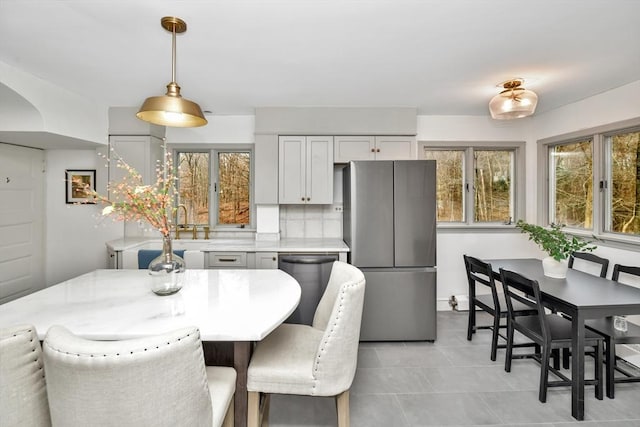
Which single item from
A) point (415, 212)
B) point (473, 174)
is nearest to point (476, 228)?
point (473, 174)

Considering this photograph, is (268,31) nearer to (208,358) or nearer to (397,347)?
(208,358)

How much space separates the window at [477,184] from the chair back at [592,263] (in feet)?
3.20

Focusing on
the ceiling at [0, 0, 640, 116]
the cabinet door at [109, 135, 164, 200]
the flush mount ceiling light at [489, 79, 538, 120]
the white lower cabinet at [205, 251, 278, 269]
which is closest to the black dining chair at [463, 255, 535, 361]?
the flush mount ceiling light at [489, 79, 538, 120]

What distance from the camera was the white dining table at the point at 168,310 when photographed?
1.33 meters

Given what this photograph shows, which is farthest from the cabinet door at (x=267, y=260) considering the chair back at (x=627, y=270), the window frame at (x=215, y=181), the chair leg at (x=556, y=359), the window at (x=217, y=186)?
the chair back at (x=627, y=270)

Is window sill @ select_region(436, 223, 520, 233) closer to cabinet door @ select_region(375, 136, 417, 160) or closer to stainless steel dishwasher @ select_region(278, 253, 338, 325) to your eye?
cabinet door @ select_region(375, 136, 417, 160)

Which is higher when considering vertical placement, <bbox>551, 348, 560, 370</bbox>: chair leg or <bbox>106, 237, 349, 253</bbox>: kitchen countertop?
<bbox>106, 237, 349, 253</bbox>: kitchen countertop

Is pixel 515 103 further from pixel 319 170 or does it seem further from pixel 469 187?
pixel 319 170

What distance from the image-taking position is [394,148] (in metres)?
3.69

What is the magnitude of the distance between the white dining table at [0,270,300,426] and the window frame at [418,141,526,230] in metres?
2.79

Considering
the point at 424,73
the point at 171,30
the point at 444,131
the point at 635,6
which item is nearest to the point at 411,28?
the point at 424,73

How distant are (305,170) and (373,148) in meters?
0.81

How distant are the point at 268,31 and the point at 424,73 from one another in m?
1.37

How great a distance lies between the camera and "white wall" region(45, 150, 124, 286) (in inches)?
154
